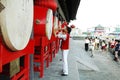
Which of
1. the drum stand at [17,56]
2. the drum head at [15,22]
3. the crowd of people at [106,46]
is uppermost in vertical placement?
the drum head at [15,22]

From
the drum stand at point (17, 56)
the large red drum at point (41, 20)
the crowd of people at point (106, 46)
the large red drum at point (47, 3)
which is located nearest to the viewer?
the drum stand at point (17, 56)

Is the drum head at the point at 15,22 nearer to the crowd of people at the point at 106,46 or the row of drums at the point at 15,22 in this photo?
the row of drums at the point at 15,22

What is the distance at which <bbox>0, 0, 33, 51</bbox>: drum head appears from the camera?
162 centimetres

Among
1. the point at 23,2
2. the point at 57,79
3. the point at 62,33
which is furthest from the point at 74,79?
the point at 23,2

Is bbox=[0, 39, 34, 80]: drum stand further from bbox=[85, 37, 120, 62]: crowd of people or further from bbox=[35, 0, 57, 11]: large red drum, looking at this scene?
bbox=[85, 37, 120, 62]: crowd of people

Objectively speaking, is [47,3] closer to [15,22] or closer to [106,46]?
[15,22]

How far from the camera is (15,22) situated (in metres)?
1.82

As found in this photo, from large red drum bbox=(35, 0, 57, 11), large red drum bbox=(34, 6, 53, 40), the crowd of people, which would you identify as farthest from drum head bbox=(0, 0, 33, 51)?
the crowd of people

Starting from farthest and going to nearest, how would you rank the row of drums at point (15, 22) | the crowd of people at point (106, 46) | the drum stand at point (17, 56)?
the crowd of people at point (106, 46)
the drum stand at point (17, 56)
the row of drums at point (15, 22)

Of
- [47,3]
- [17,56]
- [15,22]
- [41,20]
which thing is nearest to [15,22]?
[15,22]

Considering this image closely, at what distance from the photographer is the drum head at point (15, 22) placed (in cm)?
162

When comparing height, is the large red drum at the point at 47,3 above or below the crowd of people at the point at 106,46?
above

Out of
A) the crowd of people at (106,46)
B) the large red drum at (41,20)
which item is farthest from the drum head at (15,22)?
the crowd of people at (106,46)

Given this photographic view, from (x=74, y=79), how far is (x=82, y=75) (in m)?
3.80
